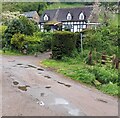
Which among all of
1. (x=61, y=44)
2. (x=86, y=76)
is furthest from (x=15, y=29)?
(x=86, y=76)

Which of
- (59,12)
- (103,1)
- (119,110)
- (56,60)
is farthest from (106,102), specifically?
(59,12)

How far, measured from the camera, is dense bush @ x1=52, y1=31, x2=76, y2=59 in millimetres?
22531

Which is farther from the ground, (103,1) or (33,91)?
(103,1)

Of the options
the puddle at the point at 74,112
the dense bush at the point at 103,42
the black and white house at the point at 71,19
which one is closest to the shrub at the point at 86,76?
the puddle at the point at 74,112

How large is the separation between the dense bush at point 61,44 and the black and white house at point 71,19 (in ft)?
69.5

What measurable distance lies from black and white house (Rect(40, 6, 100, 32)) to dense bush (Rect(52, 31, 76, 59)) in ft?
69.5

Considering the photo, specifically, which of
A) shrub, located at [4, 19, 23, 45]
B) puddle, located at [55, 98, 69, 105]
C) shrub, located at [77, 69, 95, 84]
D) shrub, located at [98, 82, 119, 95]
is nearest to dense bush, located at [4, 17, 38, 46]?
shrub, located at [4, 19, 23, 45]

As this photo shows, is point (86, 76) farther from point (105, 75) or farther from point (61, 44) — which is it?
point (61, 44)

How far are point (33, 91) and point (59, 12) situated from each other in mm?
39115

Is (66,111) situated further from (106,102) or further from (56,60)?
(56,60)

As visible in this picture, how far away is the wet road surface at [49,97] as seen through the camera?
10.3 m

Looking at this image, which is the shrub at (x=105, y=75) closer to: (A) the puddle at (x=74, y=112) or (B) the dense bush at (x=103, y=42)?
(A) the puddle at (x=74, y=112)

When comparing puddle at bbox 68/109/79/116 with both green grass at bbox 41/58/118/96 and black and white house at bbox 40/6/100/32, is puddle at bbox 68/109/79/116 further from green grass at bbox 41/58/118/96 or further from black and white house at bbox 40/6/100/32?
black and white house at bbox 40/6/100/32

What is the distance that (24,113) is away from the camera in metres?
9.98
